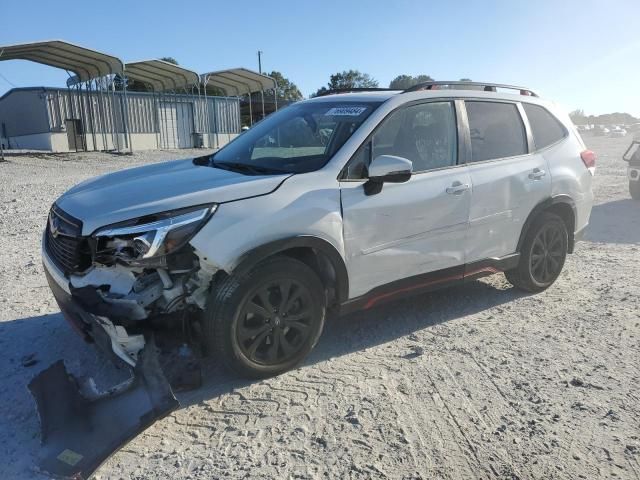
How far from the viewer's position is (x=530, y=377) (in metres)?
3.49

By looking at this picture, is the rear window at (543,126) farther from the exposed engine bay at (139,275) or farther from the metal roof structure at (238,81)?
the metal roof structure at (238,81)

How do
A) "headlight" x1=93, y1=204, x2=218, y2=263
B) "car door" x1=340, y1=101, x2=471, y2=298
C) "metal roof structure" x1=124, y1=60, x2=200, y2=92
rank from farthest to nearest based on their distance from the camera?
"metal roof structure" x1=124, y1=60, x2=200, y2=92
"car door" x1=340, y1=101, x2=471, y2=298
"headlight" x1=93, y1=204, x2=218, y2=263

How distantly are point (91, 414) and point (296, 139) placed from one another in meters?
2.44

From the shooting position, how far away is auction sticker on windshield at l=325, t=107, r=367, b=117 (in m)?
3.88

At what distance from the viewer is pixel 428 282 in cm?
410

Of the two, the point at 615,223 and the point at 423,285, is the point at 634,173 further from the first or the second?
the point at 423,285

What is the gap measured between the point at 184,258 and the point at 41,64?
82.0ft

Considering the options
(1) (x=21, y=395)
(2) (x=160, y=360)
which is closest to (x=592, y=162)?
(2) (x=160, y=360)

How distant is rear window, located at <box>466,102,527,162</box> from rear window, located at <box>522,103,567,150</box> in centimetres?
18

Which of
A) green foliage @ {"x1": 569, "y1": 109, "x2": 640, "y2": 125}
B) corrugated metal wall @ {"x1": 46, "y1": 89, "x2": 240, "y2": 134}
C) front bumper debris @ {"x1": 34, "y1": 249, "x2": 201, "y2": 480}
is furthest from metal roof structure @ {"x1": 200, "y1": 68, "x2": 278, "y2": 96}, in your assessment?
green foliage @ {"x1": 569, "y1": 109, "x2": 640, "y2": 125}

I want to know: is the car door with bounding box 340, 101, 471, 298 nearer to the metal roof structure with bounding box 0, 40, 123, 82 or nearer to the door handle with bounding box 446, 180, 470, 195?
A: the door handle with bounding box 446, 180, 470, 195

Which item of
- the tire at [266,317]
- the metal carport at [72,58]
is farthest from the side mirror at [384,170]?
the metal carport at [72,58]

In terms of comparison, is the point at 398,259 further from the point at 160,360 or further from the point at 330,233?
the point at 160,360

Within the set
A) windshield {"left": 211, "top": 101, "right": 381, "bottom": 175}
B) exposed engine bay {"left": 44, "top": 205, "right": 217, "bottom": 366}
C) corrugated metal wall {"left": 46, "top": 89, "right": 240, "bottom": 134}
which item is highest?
corrugated metal wall {"left": 46, "top": 89, "right": 240, "bottom": 134}
